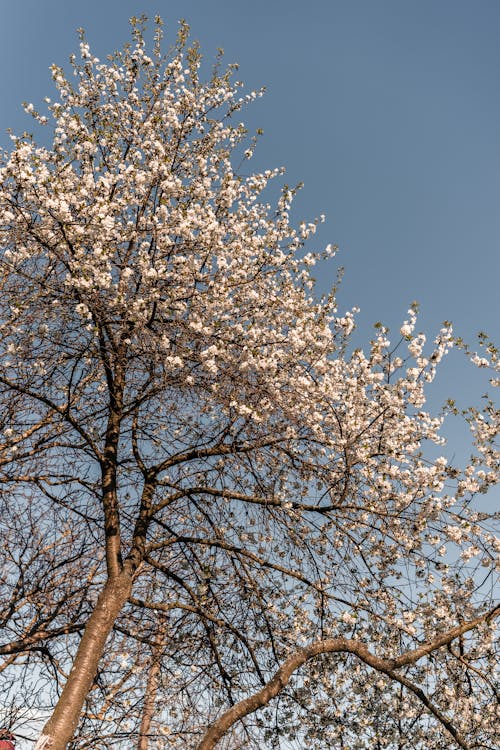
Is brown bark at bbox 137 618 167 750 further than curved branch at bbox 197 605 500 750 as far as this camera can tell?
Yes

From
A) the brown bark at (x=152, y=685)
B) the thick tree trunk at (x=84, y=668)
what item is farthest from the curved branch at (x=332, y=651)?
the brown bark at (x=152, y=685)

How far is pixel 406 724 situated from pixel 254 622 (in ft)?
10.8

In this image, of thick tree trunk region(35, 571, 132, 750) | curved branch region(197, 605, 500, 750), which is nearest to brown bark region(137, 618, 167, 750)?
thick tree trunk region(35, 571, 132, 750)

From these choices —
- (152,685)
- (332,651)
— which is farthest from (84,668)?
(152,685)

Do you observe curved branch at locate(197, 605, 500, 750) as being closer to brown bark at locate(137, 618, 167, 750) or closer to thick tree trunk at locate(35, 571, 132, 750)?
thick tree trunk at locate(35, 571, 132, 750)

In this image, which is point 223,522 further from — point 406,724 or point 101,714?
point 406,724

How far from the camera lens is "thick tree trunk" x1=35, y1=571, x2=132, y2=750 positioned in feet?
20.9

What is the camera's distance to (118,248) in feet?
26.6

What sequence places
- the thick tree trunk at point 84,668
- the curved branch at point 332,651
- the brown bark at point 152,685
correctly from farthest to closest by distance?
the brown bark at point 152,685 → the thick tree trunk at point 84,668 → the curved branch at point 332,651

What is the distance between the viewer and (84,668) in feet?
22.6

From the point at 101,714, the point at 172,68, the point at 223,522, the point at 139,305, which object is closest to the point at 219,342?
the point at 139,305

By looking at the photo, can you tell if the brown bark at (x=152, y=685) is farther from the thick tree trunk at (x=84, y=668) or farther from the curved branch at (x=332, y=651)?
the curved branch at (x=332, y=651)

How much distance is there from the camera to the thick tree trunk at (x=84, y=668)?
251 inches

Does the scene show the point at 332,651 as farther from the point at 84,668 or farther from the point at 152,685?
the point at 152,685
